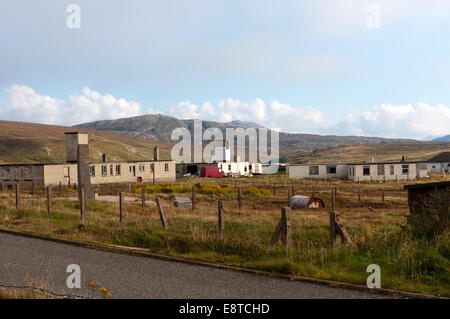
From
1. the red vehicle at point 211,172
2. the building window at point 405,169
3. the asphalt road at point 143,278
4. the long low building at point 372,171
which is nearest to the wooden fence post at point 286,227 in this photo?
the asphalt road at point 143,278

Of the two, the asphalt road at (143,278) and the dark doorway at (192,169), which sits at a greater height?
the dark doorway at (192,169)

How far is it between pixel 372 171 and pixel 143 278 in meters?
57.3

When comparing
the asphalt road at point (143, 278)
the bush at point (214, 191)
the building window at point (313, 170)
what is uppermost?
the building window at point (313, 170)

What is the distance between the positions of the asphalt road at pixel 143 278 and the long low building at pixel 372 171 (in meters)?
54.6

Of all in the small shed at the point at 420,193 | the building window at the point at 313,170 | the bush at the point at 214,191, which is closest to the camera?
the small shed at the point at 420,193

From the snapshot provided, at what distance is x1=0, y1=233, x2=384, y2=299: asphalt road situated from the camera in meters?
8.00

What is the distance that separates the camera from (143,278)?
9125 mm

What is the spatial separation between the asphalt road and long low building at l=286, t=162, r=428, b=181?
54635 mm

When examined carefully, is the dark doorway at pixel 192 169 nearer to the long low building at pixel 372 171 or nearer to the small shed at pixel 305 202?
the long low building at pixel 372 171

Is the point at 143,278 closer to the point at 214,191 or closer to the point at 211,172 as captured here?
the point at 214,191

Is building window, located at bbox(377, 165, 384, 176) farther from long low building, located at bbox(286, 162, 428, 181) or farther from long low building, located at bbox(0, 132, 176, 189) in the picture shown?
long low building, located at bbox(0, 132, 176, 189)

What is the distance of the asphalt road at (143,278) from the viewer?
8.00m

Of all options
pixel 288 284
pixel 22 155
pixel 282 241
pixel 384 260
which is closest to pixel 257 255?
pixel 282 241
